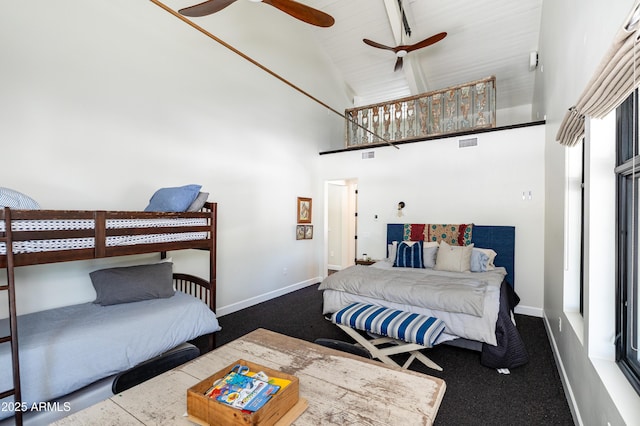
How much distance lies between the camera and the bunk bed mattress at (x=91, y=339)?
186 centimetres

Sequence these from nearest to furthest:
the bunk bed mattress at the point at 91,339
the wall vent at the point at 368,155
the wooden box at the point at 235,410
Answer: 1. the wooden box at the point at 235,410
2. the bunk bed mattress at the point at 91,339
3. the wall vent at the point at 368,155

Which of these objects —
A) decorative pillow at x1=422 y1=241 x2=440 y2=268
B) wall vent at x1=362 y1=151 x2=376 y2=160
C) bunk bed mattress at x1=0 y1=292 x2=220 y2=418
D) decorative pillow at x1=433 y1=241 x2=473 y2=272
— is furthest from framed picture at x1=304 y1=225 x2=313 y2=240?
bunk bed mattress at x1=0 y1=292 x2=220 y2=418

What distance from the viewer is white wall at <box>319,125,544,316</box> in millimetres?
4340

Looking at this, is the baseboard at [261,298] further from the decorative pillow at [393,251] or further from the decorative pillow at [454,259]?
the decorative pillow at [454,259]

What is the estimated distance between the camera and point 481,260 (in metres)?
4.11

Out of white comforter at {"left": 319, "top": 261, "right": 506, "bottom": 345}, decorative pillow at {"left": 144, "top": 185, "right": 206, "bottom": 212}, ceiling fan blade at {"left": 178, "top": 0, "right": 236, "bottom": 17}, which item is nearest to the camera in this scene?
ceiling fan blade at {"left": 178, "top": 0, "right": 236, "bottom": 17}

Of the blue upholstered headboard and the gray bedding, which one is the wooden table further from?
the blue upholstered headboard

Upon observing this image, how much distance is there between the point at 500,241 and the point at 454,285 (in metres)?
1.79

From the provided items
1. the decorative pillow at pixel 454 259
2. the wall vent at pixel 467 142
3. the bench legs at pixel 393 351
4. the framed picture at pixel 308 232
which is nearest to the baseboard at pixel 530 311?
the decorative pillow at pixel 454 259

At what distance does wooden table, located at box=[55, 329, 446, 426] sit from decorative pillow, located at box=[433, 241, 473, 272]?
3.06 metres

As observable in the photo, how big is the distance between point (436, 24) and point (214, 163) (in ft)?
15.1

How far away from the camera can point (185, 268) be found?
3873 millimetres

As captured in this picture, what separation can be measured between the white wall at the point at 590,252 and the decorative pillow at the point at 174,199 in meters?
3.16

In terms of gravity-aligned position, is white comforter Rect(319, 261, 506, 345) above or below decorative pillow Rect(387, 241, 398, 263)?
below
